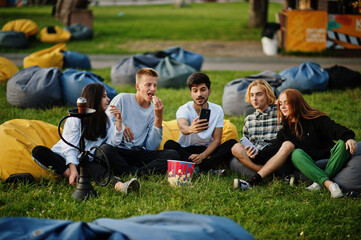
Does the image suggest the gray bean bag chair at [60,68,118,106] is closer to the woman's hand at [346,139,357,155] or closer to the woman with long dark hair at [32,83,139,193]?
the woman with long dark hair at [32,83,139,193]

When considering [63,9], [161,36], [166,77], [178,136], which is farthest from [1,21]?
[178,136]

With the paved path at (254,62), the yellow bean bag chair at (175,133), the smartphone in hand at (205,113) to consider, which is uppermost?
the smartphone in hand at (205,113)

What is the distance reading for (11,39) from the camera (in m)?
15.2

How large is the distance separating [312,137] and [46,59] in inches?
281

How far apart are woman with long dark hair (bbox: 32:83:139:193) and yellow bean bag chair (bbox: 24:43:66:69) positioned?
19.2ft

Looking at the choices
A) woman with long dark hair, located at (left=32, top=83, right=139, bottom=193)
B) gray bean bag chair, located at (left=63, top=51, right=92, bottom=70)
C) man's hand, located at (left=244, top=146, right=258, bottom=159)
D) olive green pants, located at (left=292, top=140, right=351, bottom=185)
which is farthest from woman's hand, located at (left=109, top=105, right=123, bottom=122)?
gray bean bag chair, located at (left=63, top=51, right=92, bottom=70)

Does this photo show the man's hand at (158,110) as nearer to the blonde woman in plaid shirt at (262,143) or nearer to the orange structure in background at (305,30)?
the blonde woman in plaid shirt at (262,143)

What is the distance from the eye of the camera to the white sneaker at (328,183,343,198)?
438 cm

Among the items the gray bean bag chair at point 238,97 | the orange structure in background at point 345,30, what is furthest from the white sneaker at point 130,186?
the orange structure in background at point 345,30

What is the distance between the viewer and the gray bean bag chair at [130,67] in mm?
9844

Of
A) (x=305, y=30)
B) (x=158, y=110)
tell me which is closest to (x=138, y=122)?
(x=158, y=110)

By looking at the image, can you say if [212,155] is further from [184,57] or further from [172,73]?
[184,57]

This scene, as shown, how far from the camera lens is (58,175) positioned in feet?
15.5

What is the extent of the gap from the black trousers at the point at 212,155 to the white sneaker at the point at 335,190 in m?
1.25
